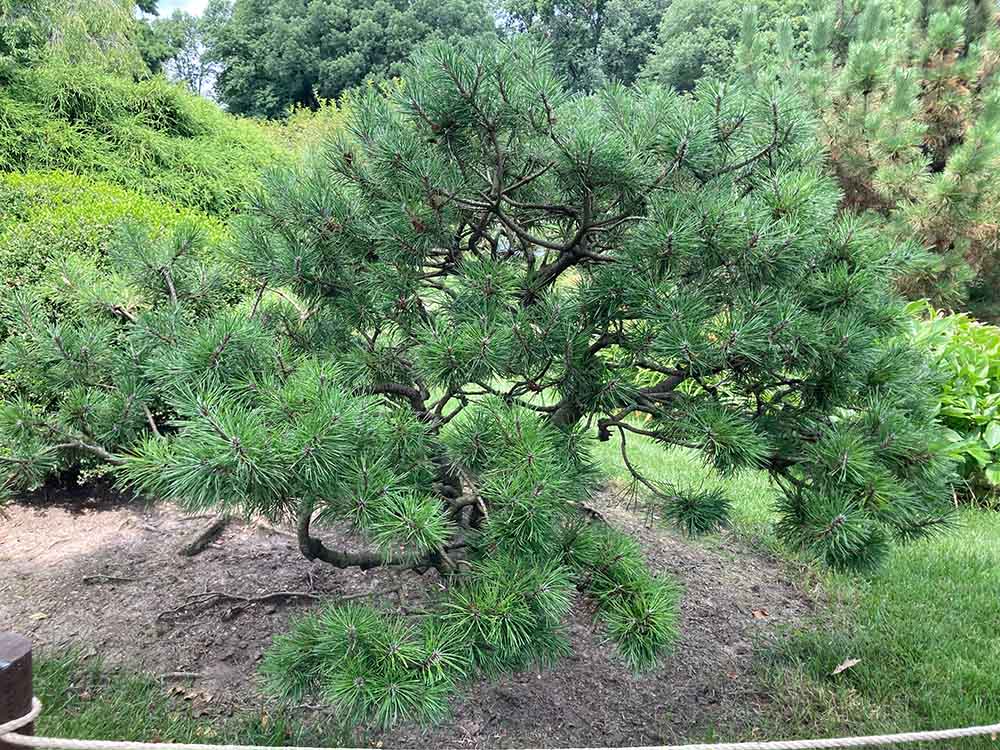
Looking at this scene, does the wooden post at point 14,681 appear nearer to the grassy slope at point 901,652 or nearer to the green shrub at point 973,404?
the grassy slope at point 901,652

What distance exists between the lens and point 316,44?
28.9 metres

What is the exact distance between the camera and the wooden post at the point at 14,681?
125 centimetres

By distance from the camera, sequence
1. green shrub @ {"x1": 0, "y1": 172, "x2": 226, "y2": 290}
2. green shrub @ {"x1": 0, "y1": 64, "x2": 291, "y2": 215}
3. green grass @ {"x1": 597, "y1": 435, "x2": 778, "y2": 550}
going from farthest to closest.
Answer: green shrub @ {"x1": 0, "y1": 64, "x2": 291, "y2": 215} → green grass @ {"x1": 597, "y1": 435, "x2": 778, "y2": 550} → green shrub @ {"x1": 0, "y1": 172, "x2": 226, "y2": 290}

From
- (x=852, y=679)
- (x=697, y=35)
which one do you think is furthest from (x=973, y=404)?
(x=697, y=35)

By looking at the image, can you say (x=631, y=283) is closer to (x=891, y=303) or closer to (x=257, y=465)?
(x=891, y=303)

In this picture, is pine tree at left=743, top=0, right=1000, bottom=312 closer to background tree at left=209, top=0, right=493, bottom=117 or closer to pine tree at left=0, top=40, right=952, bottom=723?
pine tree at left=0, top=40, right=952, bottom=723

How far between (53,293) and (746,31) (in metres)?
7.34

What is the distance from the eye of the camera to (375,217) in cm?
188

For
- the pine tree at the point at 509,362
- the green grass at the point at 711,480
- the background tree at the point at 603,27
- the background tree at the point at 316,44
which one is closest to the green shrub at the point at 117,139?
the green grass at the point at 711,480

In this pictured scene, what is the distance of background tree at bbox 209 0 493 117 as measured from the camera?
90.9 ft

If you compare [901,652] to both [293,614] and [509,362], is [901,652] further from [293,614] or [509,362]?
[293,614]

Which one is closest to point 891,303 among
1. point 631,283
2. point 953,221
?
point 631,283

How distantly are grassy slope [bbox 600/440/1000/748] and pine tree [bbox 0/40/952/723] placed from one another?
0.37m

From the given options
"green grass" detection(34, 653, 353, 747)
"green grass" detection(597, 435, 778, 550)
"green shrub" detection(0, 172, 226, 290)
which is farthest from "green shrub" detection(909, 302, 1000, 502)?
Answer: "green shrub" detection(0, 172, 226, 290)
